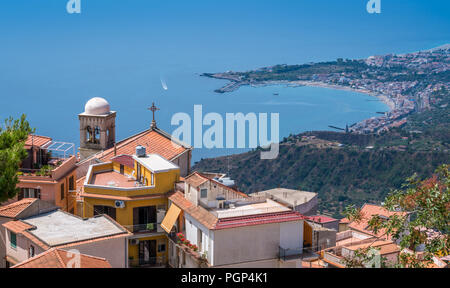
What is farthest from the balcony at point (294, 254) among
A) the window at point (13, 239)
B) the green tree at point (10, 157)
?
the green tree at point (10, 157)

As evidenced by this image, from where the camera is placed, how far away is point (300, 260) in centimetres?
2009

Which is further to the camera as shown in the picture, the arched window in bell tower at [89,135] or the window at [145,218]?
the arched window in bell tower at [89,135]

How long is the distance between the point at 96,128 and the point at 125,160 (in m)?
7.12

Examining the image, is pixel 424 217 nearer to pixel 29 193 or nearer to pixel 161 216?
pixel 161 216

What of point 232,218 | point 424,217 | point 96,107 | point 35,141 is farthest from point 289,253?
point 96,107

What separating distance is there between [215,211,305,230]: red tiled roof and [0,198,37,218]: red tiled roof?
719 cm

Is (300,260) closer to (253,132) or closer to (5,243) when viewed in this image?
(5,243)

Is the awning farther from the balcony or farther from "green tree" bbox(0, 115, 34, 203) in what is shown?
"green tree" bbox(0, 115, 34, 203)

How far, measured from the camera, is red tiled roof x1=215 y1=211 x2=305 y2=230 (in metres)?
19.2

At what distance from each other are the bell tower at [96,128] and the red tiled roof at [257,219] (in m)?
14.8

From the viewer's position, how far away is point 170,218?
22.0 m

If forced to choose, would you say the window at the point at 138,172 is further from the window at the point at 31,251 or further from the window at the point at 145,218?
the window at the point at 31,251

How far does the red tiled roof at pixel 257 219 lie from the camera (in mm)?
19156
